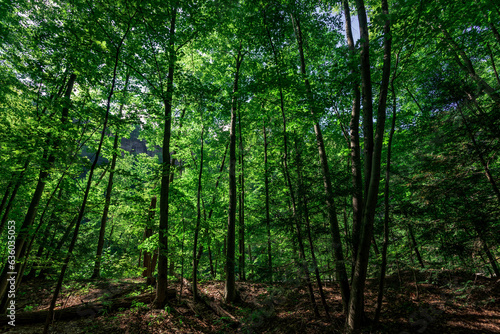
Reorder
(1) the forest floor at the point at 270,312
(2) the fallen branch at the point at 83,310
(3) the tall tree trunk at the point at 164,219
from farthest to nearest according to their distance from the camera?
(3) the tall tree trunk at the point at 164,219 → (2) the fallen branch at the point at 83,310 → (1) the forest floor at the point at 270,312

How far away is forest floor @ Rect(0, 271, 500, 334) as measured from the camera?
5045 mm

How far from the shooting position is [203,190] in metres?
9.76

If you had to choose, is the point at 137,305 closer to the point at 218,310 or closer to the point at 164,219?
the point at 218,310

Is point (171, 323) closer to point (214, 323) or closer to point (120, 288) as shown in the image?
point (214, 323)

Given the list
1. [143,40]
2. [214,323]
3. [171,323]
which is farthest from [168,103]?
[214,323]

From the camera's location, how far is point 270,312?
6953 mm

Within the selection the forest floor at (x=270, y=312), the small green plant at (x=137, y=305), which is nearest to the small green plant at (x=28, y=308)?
the forest floor at (x=270, y=312)

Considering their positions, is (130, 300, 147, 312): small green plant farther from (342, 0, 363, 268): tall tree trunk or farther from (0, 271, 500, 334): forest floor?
(342, 0, 363, 268): tall tree trunk

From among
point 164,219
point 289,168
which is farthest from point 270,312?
point 289,168

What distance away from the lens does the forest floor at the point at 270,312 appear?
5.05 meters

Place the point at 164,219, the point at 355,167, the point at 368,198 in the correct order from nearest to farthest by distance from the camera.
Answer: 1. the point at 368,198
2. the point at 355,167
3. the point at 164,219

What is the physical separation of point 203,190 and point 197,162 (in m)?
1.57

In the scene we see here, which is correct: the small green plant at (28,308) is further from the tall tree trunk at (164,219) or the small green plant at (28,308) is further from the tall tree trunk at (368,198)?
the tall tree trunk at (368,198)

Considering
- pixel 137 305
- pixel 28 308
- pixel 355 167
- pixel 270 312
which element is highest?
pixel 355 167
